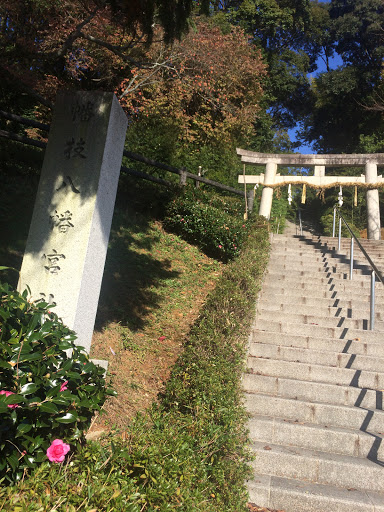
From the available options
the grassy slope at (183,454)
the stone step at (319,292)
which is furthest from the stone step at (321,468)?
the stone step at (319,292)

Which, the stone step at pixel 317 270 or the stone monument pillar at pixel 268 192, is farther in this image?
the stone monument pillar at pixel 268 192

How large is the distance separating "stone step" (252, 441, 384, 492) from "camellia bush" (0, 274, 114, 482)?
6.47 ft

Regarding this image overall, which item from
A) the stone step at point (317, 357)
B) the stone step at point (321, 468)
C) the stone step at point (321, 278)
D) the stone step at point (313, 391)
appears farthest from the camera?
the stone step at point (321, 278)

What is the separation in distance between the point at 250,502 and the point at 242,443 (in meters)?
0.44

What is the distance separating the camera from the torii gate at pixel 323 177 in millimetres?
12789

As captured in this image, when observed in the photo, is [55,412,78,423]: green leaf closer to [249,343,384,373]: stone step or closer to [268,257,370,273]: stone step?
[249,343,384,373]: stone step

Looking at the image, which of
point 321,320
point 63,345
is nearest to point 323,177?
point 321,320

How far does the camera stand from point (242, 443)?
3.83 m

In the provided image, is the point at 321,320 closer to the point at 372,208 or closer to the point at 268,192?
the point at 268,192

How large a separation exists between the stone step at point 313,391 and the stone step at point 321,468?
784 mm

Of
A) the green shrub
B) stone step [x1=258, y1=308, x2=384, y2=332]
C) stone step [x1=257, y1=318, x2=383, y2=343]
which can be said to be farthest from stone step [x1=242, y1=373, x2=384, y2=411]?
the green shrub

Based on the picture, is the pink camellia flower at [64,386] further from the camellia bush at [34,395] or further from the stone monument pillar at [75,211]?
the stone monument pillar at [75,211]

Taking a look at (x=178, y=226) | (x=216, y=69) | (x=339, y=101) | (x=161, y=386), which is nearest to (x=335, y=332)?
(x=161, y=386)

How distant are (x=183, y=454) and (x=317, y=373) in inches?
114
